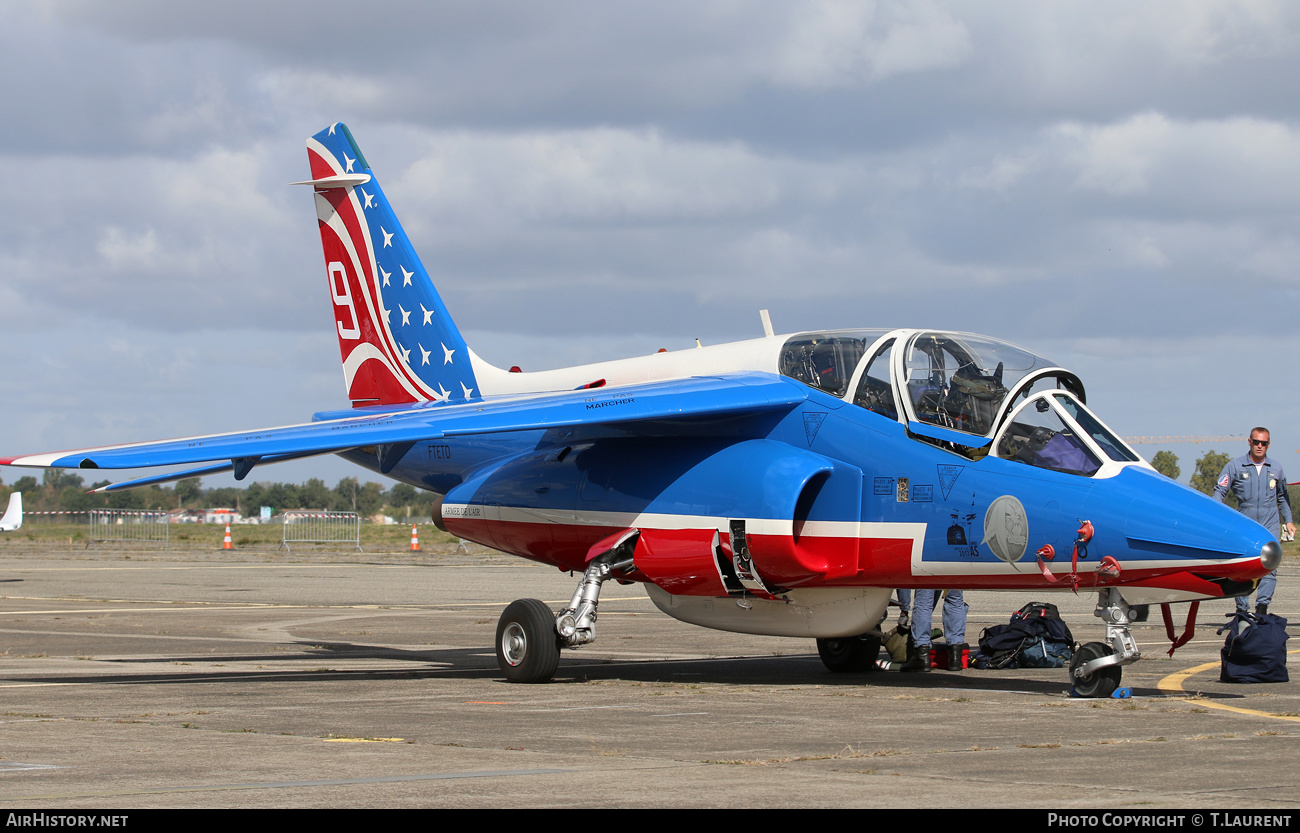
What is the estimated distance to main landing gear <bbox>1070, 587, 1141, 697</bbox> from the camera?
1102 cm

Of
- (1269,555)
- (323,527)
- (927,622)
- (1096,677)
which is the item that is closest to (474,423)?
(927,622)

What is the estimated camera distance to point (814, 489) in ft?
41.4

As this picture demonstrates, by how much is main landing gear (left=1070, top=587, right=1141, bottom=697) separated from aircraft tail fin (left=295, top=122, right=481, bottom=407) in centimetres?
892

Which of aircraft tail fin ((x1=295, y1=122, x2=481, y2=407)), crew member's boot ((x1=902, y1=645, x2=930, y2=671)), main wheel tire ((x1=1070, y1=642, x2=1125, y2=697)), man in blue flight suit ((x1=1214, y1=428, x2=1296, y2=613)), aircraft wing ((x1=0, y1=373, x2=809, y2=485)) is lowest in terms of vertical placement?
crew member's boot ((x1=902, y1=645, x2=930, y2=671))

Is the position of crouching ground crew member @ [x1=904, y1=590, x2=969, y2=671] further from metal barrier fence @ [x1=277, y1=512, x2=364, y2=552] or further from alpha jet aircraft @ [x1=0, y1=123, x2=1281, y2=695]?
metal barrier fence @ [x1=277, y1=512, x2=364, y2=552]

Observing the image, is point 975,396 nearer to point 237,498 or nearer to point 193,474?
point 193,474

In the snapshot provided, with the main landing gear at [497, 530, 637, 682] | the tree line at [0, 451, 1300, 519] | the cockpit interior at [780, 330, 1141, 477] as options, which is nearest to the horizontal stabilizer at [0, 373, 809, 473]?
the cockpit interior at [780, 330, 1141, 477]

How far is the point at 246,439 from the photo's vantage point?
12820 millimetres

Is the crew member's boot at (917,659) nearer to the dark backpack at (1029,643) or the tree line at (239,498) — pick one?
the dark backpack at (1029,643)

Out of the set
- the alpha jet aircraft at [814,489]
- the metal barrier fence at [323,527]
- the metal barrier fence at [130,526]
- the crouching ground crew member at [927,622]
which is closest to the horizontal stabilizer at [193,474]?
the alpha jet aircraft at [814,489]

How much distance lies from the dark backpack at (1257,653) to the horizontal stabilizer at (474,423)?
4.41 metres

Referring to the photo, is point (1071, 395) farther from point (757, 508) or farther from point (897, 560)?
point (757, 508)

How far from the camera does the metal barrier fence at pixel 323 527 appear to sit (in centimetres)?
5225
